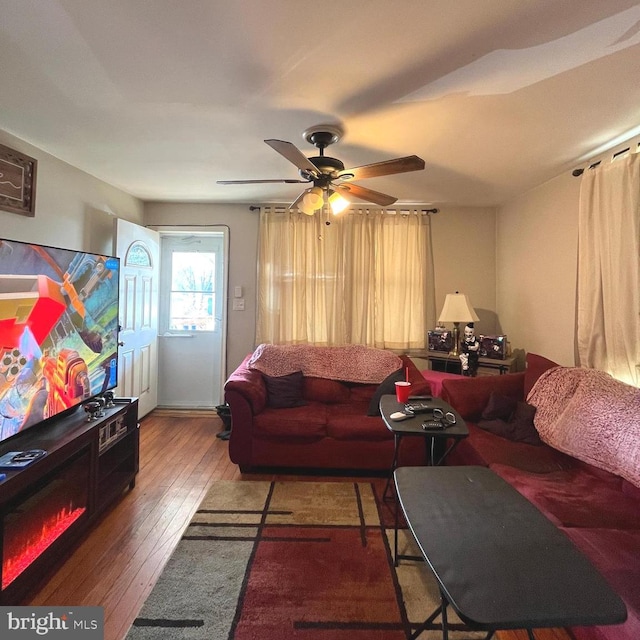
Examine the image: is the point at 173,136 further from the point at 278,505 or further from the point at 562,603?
the point at 562,603

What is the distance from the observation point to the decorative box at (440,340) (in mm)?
3684

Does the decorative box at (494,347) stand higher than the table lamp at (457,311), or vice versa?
the table lamp at (457,311)

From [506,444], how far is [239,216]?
11.3 feet

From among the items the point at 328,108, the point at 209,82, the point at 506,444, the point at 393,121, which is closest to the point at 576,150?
the point at 393,121

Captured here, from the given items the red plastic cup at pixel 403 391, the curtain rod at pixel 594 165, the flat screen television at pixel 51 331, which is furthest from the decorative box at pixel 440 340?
the flat screen television at pixel 51 331

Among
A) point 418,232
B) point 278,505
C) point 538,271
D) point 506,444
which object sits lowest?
point 278,505

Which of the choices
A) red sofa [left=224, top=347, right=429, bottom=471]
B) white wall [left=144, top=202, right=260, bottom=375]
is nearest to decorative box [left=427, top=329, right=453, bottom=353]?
red sofa [left=224, top=347, right=429, bottom=471]

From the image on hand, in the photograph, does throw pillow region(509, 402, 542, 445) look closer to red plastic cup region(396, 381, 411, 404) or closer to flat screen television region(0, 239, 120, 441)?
red plastic cup region(396, 381, 411, 404)

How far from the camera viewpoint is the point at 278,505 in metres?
2.33

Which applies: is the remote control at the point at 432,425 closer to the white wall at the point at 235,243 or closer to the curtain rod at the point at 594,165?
the curtain rod at the point at 594,165

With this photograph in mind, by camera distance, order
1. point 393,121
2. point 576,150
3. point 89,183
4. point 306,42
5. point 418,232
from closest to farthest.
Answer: point 306,42, point 393,121, point 576,150, point 89,183, point 418,232

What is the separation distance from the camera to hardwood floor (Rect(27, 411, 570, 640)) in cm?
158

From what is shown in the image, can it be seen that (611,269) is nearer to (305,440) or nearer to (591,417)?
(591,417)

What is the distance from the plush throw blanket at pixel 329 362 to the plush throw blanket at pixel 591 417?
1273mm
